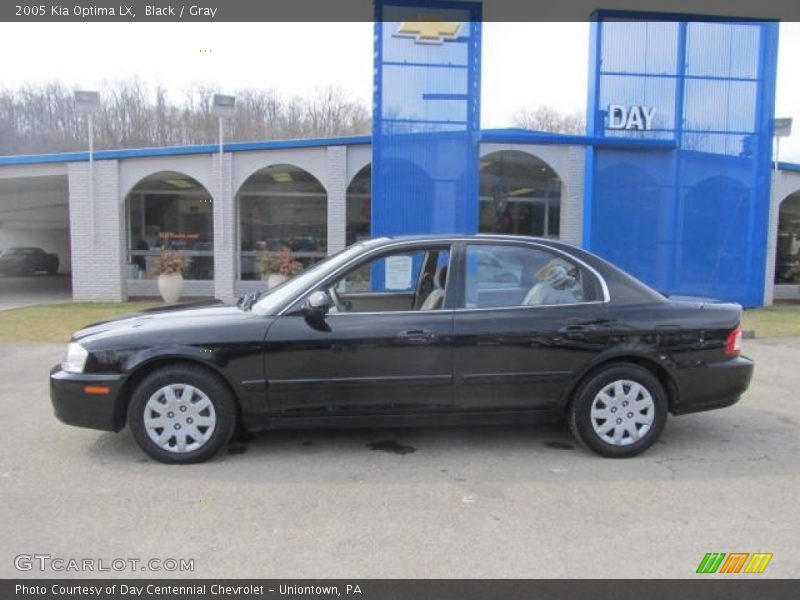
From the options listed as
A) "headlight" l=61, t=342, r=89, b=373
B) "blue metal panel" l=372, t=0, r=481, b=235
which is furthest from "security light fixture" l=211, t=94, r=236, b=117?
"headlight" l=61, t=342, r=89, b=373

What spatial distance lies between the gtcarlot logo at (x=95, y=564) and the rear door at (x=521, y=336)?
214 centimetres

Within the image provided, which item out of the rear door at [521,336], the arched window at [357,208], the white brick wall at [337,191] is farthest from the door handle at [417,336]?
the arched window at [357,208]

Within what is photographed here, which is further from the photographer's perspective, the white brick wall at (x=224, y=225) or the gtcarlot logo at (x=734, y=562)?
the white brick wall at (x=224, y=225)

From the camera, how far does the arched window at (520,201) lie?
57.3 ft

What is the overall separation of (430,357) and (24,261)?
28251 mm

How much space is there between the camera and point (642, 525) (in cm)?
347

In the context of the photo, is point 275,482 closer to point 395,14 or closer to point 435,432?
point 435,432

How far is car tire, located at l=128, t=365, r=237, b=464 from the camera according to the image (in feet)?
14.1

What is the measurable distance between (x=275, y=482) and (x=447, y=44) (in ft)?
30.8

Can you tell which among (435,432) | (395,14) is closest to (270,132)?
(395,14)

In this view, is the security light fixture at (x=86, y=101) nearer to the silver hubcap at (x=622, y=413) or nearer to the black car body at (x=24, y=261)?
the silver hubcap at (x=622, y=413)

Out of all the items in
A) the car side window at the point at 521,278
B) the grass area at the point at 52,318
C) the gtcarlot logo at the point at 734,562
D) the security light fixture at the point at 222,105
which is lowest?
the grass area at the point at 52,318
